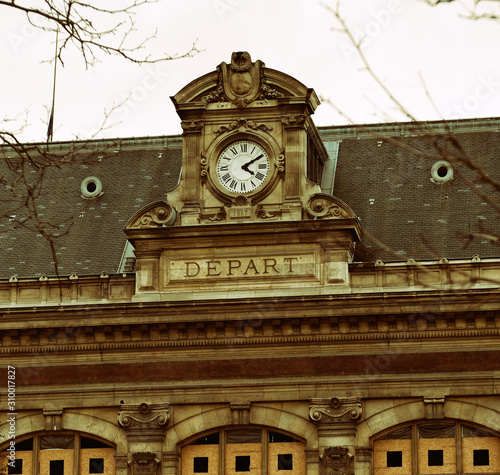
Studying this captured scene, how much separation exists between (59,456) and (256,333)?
5.81 m

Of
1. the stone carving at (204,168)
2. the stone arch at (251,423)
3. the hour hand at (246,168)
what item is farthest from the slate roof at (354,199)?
the stone arch at (251,423)

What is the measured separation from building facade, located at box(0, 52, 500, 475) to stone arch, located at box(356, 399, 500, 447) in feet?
0.15

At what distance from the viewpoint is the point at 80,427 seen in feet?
107

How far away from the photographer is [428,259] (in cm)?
3331

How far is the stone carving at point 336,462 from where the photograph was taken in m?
31.0

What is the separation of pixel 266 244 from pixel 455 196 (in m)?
6.07

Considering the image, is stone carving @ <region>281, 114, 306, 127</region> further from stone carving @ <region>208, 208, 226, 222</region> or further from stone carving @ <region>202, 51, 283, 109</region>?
stone carving @ <region>208, 208, 226, 222</region>

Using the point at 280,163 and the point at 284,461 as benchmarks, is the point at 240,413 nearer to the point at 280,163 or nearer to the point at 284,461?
the point at 284,461

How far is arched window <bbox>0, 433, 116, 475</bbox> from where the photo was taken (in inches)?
1278

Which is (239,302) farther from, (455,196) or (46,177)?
(46,177)

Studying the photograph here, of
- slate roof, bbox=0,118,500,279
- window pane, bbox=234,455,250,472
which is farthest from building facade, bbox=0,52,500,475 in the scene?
slate roof, bbox=0,118,500,279

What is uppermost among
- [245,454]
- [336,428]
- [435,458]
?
[336,428]
